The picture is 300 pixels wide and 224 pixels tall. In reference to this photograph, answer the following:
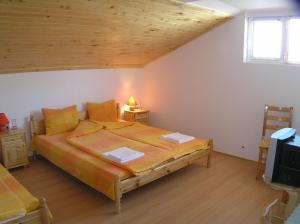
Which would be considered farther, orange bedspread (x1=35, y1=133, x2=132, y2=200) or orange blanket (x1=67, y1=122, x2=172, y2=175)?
orange blanket (x1=67, y1=122, x2=172, y2=175)

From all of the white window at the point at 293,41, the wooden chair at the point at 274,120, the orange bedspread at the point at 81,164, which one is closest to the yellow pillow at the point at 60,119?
the orange bedspread at the point at 81,164

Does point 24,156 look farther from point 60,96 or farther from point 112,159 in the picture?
point 112,159

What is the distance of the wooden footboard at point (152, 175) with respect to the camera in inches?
116

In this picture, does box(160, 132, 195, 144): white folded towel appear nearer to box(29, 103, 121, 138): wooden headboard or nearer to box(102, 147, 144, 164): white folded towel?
A: box(102, 147, 144, 164): white folded towel

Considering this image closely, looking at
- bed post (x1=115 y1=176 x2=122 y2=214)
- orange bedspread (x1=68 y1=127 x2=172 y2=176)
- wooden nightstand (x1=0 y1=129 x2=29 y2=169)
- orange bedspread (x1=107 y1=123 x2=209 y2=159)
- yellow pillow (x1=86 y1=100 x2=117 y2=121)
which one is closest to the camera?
bed post (x1=115 y1=176 x2=122 y2=214)

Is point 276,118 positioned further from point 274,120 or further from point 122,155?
point 122,155

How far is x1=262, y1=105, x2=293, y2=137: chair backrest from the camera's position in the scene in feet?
12.7

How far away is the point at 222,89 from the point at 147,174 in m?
2.11

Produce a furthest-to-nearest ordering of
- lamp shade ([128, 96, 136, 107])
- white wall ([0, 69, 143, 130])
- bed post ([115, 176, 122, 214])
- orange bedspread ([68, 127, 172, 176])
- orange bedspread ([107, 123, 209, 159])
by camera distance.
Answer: lamp shade ([128, 96, 136, 107])
white wall ([0, 69, 143, 130])
orange bedspread ([107, 123, 209, 159])
orange bedspread ([68, 127, 172, 176])
bed post ([115, 176, 122, 214])

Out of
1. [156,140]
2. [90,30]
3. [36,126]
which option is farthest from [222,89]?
[36,126]

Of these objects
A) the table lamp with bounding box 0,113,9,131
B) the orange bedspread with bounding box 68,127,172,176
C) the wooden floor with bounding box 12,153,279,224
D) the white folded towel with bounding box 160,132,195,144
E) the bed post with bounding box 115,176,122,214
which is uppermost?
the table lamp with bounding box 0,113,9,131

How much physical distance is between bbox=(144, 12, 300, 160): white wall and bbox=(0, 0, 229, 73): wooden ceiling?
11.4 inches

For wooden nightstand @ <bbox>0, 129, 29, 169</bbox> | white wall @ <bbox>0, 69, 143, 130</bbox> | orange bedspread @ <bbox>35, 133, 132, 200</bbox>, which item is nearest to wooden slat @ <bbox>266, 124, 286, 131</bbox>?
orange bedspread @ <bbox>35, 133, 132, 200</bbox>

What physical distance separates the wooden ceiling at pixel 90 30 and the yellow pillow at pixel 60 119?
2.19ft
